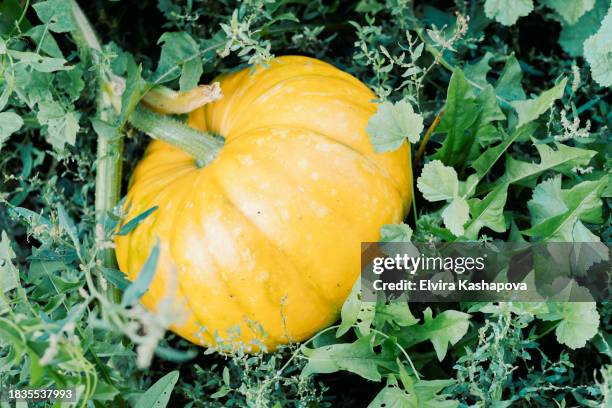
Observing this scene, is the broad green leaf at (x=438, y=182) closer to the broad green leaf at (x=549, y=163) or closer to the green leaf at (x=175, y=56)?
the broad green leaf at (x=549, y=163)

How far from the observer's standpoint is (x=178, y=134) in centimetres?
169

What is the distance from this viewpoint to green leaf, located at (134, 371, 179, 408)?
1.40m

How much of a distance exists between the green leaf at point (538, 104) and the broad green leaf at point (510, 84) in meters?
0.20

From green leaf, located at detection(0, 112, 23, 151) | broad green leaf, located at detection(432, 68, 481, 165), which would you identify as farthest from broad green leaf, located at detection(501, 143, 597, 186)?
green leaf, located at detection(0, 112, 23, 151)

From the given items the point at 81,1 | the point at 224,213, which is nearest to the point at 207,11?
the point at 81,1

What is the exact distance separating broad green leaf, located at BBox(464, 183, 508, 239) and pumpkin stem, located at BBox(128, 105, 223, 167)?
1.95 ft

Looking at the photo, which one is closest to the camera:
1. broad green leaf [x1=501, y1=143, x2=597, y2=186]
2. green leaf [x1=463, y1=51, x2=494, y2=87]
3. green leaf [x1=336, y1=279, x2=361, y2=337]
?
green leaf [x1=336, y1=279, x2=361, y2=337]

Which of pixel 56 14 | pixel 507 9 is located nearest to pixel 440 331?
pixel 507 9

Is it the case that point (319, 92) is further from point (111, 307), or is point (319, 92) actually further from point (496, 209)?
point (111, 307)

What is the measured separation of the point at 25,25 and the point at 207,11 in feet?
1.66

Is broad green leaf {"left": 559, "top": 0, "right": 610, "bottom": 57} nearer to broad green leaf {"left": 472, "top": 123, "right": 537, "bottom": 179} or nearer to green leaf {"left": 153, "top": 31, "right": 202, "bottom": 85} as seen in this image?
broad green leaf {"left": 472, "top": 123, "right": 537, "bottom": 179}

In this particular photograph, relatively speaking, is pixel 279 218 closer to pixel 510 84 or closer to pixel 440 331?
pixel 440 331

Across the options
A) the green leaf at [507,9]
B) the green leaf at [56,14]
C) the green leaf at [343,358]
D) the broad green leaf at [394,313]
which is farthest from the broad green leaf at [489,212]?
the green leaf at [56,14]

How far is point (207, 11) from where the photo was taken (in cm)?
201
